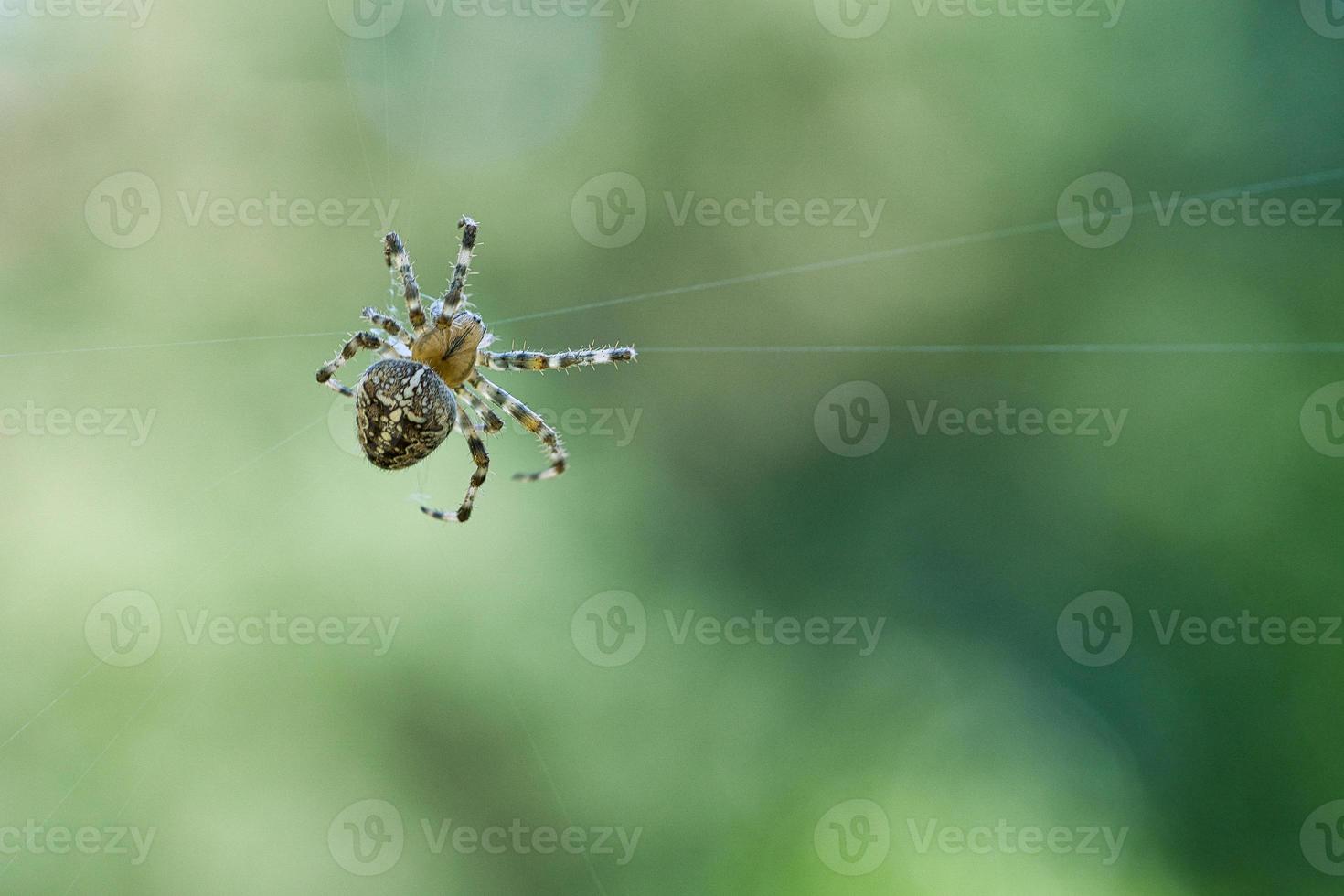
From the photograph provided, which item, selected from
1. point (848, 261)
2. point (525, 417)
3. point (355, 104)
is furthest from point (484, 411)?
point (848, 261)

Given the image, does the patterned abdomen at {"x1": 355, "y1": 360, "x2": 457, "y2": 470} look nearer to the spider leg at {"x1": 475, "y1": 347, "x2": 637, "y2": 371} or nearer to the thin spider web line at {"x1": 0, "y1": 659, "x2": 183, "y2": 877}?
the spider leg at {"x1": 475, "y1": 347, "x2": 637, "y2": 371}

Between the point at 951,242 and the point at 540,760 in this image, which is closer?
the point at 540,760

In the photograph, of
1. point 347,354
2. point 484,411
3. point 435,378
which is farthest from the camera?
point 484,411

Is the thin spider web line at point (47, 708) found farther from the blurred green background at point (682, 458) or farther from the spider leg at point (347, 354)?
the spider leg at point (347, 354)

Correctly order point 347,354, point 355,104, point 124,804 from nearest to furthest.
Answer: point 347,354, point 124,804, point 355,104

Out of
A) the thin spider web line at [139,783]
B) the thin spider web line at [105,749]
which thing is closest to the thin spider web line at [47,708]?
the thin spider web line at [105,749]

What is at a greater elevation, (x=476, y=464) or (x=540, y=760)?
(x=476, y=464)

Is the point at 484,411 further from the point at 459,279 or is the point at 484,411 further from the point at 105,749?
the point at 105,749

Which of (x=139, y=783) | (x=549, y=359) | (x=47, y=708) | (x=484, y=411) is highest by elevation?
(x=549, y=359)
